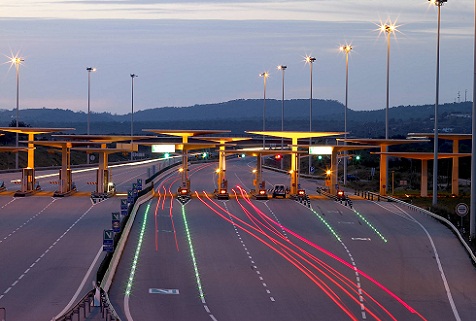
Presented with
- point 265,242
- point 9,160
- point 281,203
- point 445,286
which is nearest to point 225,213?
point 281,203

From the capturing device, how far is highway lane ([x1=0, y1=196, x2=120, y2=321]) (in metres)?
31.6

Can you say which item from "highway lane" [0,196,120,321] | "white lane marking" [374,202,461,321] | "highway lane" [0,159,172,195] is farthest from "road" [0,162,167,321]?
"white lane marking" [374,202,461,321]

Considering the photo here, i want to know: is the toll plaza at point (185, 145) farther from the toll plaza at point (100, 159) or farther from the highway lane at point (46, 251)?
the highway lane at point (46, 251)

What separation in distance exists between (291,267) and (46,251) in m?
11.2

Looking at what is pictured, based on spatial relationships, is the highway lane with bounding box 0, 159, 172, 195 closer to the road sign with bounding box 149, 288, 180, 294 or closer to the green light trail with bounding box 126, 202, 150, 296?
the green light trail with bounding box 126, 202, 150, 296

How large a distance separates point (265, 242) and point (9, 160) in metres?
89.6

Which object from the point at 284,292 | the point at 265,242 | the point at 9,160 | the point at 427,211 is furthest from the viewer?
the point at 9,160

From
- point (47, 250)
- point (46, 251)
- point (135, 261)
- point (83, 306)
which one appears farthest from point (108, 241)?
point (83, 306)

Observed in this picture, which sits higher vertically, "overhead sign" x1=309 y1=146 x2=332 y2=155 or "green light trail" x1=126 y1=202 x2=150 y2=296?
"overhead sign" x1=309 y1=146 x2=332 y2=155

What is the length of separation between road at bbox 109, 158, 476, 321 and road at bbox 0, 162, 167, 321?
1.74m

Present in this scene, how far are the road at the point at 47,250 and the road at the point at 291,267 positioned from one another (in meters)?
1.74

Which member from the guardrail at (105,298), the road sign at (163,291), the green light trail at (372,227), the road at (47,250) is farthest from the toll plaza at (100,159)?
the road sign at (163,291)

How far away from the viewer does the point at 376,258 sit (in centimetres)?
4278

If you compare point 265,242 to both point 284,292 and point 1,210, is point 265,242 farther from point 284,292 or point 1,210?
point 1,210
